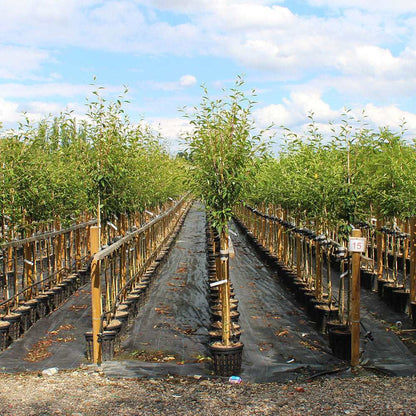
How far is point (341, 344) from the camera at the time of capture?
639 centimetres

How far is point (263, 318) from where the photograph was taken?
846 cm

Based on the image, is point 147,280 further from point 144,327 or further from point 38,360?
point 38,360

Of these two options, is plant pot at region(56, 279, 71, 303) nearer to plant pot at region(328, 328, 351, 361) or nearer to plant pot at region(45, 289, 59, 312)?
plant pot at region(45, 289, 59, 312)

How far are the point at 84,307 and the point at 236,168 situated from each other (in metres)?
4.48

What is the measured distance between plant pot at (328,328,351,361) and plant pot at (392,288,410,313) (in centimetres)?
263

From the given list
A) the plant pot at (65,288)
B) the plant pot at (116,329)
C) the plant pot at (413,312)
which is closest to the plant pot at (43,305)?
the plant pot at (65,288)

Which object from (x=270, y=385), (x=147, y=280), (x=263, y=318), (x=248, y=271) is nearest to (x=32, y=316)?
(x=147, y=280)

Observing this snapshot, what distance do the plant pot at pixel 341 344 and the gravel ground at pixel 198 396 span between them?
0.54 m

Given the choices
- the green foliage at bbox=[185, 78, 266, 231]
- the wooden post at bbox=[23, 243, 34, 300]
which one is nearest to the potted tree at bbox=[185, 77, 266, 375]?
the green foliage at bbox=[185, 78, 266, 231]

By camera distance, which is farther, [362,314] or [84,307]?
[84,307]

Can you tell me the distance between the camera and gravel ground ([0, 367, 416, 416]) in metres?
4.65

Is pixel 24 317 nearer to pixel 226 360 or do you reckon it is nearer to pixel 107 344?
pixel 107 344

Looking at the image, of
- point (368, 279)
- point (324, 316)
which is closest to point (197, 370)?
point (324, 316)

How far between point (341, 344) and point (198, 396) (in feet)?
7.22
